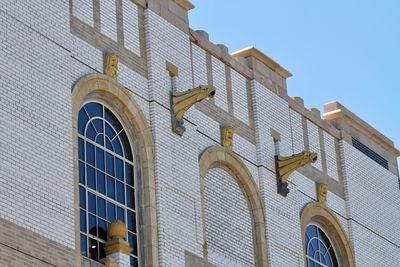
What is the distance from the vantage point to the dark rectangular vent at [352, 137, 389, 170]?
1570 inches

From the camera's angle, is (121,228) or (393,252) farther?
(393,252)

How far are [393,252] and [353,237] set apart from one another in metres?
2.40

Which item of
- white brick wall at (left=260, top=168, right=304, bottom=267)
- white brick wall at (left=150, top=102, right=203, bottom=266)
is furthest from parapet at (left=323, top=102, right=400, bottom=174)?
white brick wall at (left=150, top=102, right=203, bottom=266)

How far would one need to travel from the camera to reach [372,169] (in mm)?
40125

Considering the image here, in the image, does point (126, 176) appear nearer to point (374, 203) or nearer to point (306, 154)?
point (306, 154)

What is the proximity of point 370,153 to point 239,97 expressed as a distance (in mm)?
7200

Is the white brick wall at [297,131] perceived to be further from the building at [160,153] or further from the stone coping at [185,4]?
the stone coping at [185,4]

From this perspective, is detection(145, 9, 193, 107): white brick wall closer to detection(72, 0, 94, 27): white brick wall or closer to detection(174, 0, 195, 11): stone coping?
detection(174, 0, 195, 11): stone coping

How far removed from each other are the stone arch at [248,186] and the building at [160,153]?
0.12ft

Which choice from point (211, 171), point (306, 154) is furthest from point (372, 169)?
point (211, 171)

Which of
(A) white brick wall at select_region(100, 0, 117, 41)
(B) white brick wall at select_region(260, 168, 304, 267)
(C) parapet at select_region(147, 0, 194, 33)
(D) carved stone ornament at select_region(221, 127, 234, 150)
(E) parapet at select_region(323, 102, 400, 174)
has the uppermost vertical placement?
(E) parapet at select_region(323, 102, 400, 174)

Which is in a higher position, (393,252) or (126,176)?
(393,252)

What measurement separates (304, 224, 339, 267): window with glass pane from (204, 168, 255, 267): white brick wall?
2976 millimetres

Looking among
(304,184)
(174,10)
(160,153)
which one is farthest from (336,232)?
(160,153)
